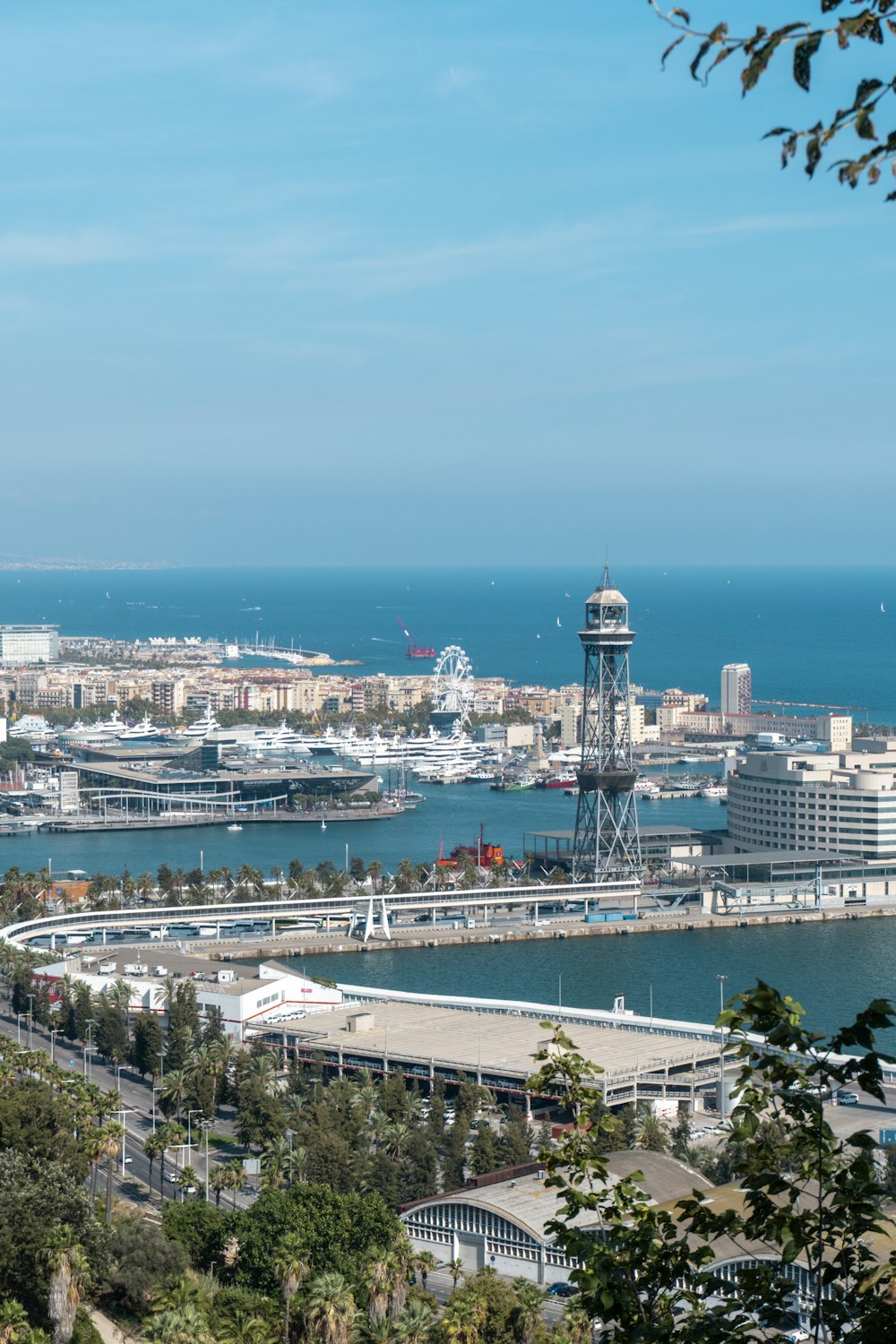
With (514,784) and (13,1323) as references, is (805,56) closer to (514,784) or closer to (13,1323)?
(13,1323)

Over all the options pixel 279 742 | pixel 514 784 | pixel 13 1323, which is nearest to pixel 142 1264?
pixel 13 1323

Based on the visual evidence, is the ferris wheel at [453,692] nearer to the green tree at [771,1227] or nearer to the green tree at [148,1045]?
the green tree at [148,1045]

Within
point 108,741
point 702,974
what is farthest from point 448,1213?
point 108,741

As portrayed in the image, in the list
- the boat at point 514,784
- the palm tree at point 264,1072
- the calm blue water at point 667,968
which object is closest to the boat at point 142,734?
the boat at point 514,784

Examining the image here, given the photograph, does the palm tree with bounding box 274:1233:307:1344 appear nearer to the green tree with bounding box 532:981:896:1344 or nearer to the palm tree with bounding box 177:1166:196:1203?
the palm tree with bounding box 177:1166:196:1203

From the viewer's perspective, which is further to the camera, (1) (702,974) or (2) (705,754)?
(2) (705,754)

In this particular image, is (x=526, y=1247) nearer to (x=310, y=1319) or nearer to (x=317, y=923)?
(x=310, y=1319)
